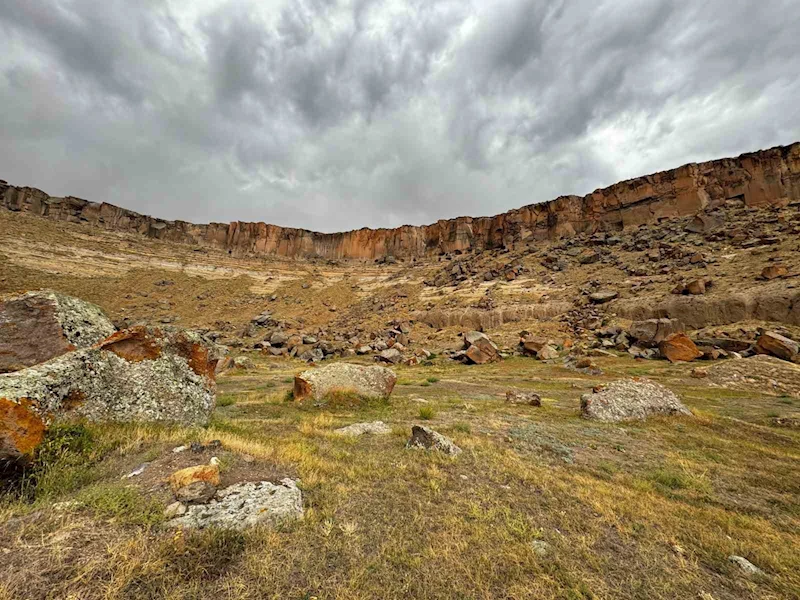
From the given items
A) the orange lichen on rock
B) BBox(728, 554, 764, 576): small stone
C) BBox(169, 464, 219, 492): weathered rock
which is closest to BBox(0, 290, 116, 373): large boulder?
the orange lichen on rock

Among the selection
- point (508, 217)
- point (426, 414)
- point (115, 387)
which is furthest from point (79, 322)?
point (508, 217)

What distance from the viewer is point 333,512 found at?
3.64 metres

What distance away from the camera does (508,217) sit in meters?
72.8

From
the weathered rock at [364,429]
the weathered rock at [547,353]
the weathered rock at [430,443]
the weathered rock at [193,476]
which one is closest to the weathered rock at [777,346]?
the weathered rock at [547,353]

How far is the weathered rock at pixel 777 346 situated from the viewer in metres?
19.3

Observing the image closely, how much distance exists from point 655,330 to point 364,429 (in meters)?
29.2

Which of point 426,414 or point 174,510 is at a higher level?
point 174,510

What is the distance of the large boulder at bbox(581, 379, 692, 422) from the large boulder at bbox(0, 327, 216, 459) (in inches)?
453

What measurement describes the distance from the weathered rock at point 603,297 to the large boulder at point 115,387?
38.6 m

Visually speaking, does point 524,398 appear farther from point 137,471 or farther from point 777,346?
point 777,346

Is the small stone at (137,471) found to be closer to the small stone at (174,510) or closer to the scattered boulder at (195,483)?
the scattered boulder at (195,483)

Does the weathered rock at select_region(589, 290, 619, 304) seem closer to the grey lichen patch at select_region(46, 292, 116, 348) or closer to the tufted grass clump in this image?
the tufted grass clump

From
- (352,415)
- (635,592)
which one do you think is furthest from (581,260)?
(635,592)

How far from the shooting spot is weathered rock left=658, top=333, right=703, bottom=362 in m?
22.5
